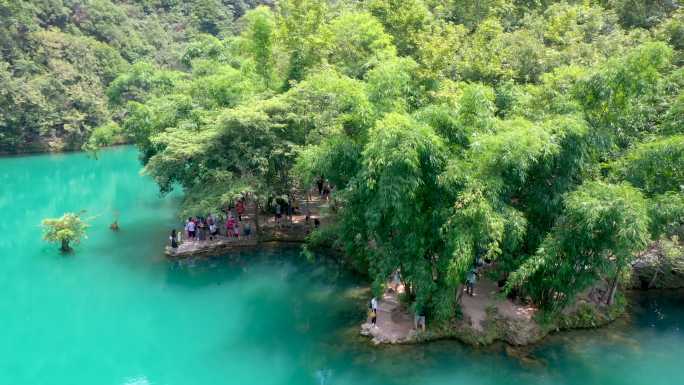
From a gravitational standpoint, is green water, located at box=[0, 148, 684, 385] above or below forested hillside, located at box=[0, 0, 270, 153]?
below

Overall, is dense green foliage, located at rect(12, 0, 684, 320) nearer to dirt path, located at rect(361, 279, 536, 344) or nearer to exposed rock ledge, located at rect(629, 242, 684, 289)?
dirt path, located at rect(361, 279, 536, 344)

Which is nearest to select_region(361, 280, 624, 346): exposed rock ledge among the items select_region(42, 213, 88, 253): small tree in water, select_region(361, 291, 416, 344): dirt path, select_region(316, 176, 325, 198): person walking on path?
select_region(361, 291, 416, 344): dirt path

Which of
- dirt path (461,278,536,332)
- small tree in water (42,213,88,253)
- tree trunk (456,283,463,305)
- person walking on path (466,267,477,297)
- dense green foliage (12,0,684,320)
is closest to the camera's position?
dense green foliage (12,0,684,320)

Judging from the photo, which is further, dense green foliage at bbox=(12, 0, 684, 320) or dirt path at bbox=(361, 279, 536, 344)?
dirt path at bbox=(361, 279, 536, 344)

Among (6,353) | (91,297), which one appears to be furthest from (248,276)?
(6,353)

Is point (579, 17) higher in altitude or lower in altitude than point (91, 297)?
higher

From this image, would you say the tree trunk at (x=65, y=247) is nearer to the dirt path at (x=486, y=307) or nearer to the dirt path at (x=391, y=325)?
the dirt path at (x=391, y=325)

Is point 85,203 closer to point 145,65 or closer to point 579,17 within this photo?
point 145,65
